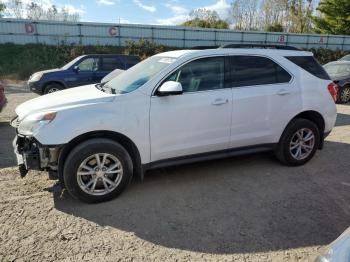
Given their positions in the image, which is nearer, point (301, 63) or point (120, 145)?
point (120, 145)

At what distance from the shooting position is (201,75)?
4.28m

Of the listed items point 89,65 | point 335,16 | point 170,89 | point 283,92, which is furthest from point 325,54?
point 170,89

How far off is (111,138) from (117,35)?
24.6 meters

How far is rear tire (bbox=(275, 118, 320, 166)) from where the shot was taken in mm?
4879

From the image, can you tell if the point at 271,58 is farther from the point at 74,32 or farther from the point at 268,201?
the point at 74,32

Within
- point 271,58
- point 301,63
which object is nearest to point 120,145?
point 271,58

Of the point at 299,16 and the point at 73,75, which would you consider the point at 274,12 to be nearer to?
the point at 299,16

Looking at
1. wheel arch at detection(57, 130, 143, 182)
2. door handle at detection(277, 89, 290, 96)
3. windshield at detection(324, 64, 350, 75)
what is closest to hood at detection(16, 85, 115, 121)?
wheel arch at detection(57, 130, 143, 182)

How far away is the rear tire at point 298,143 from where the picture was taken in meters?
4.88

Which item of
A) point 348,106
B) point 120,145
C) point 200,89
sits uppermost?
point 200,89

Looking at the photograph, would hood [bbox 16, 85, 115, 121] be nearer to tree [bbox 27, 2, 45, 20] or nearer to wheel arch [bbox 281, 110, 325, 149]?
wheel arch [bbox 281, 110, 325, 149]

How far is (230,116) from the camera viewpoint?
436cm

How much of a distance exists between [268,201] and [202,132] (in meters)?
1.18

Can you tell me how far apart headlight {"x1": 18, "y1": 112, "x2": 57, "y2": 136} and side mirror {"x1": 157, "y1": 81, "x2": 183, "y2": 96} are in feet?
4.10
